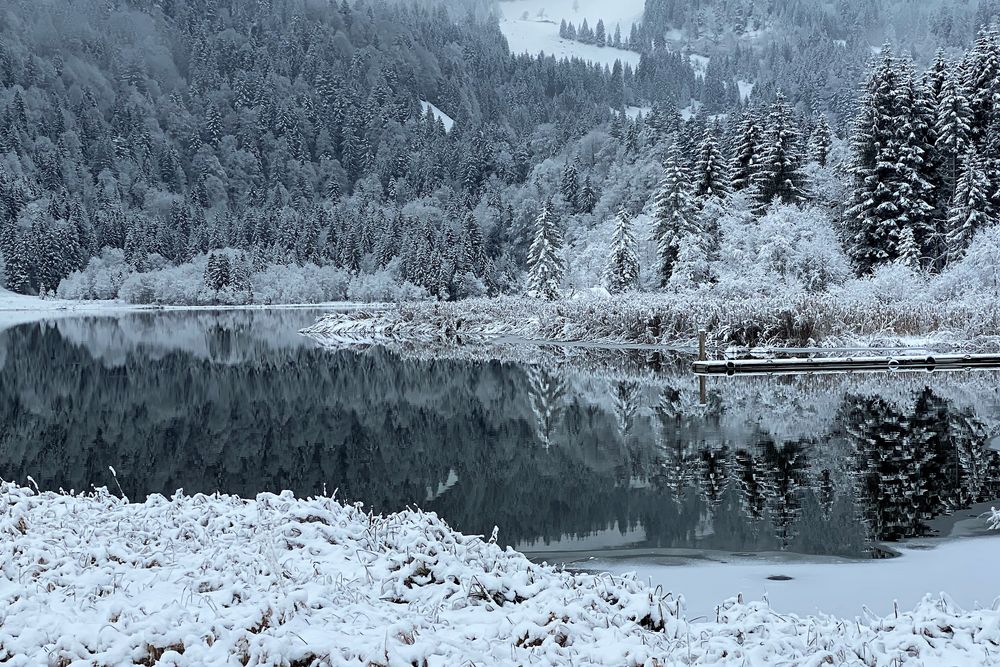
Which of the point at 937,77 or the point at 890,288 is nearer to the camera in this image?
the point at 890,288

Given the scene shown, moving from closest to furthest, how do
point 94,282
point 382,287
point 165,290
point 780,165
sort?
point 780,165, point 382,287, point 165,290, point 94,282

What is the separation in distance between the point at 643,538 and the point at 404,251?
103 meters

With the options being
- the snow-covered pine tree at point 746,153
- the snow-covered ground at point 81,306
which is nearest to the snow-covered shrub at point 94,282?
the snow-covered ground at point 81,306

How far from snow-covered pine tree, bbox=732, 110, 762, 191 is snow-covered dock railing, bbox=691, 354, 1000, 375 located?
2654cm

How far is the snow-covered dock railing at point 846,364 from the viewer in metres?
24.4

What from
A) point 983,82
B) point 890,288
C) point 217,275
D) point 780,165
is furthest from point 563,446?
point 217,275

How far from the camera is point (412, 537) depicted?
7031 millimetres

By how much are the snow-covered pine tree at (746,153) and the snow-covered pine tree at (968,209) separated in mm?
11682

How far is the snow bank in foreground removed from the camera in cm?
484

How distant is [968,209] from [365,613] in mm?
42393

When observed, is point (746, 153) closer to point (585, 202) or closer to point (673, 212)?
point (673, 212)

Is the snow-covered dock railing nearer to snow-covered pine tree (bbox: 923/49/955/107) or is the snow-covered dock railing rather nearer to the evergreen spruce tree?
the evergreen spruce tree

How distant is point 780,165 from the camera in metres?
48.3

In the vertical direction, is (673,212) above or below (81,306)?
above
